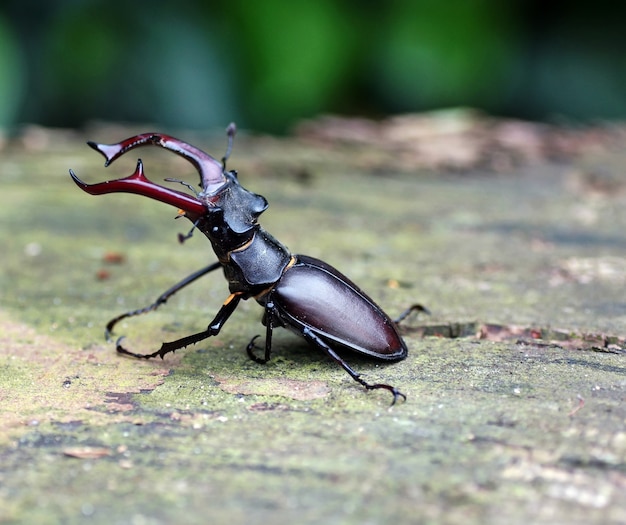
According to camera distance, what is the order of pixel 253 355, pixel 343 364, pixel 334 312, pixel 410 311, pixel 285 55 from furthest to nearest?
pixel 285 55, pixel 410 311, pixel 253 355, pixel 334 312, pixel 343 364

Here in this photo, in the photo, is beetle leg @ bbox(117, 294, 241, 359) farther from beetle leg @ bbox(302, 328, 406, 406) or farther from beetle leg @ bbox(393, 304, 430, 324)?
beetle leg @ bbox(393, 304, 430, 324)

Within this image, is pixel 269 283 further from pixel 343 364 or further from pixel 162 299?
pixel 162 299

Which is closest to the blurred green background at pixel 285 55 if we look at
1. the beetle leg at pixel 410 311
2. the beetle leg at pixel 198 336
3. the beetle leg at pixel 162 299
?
the beetle leg at pixel 162 299

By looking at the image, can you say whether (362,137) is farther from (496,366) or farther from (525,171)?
(496,366)

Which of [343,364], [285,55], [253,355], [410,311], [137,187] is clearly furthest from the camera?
[285,55]

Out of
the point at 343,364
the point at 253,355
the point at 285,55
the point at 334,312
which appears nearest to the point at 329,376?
the point at 343,364

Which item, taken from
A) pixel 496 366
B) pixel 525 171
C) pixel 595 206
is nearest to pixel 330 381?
pixel 496 366

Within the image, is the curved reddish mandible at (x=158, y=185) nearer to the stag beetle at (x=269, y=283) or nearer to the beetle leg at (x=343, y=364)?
the stag beetle at (x=269, y=283)
